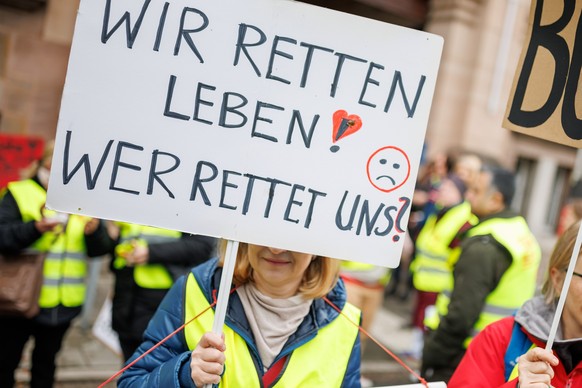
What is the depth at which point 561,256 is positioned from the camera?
1925 mm

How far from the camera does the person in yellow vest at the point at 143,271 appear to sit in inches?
132

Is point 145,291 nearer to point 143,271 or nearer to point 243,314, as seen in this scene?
point 143,271

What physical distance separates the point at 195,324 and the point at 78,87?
77cm

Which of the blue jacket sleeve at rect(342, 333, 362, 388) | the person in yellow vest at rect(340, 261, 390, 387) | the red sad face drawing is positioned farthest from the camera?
the person in yellow vest at rect(340, 261, 390, 387)

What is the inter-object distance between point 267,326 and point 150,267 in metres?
1.78

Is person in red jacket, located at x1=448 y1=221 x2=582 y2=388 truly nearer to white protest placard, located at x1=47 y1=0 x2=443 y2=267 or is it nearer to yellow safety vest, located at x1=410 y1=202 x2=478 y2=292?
white protest placard, located at x1=47 y1=0 x2=443 y2=267

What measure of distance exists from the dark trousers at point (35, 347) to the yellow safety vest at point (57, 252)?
16cm

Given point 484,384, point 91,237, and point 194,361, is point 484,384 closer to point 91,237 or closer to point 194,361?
point 194,361

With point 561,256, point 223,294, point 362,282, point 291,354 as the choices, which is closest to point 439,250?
point 362,282

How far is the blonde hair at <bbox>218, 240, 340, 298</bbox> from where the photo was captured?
6.13ft

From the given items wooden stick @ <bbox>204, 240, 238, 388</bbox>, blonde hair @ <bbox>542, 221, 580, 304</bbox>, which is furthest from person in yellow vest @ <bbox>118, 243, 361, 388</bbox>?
blonde hair @ <bbox>542, 221, 580, 304</bbox>

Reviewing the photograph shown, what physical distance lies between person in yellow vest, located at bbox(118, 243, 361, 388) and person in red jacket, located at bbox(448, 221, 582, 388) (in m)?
0.40

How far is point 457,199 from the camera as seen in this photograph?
4895 millimetres

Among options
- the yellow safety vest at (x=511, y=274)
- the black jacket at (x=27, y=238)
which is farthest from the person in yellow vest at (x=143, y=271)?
the yellow safety vest at (x=511, y=274)
